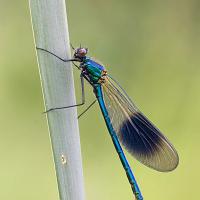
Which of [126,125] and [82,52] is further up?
[82,52]

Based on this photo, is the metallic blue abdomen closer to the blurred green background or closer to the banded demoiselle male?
the banded demoiselle male

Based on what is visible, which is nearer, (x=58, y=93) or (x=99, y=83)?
(x=58, y=93)

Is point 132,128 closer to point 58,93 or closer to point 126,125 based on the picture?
point 126,125

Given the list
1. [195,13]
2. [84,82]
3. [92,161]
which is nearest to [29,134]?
[92,161]

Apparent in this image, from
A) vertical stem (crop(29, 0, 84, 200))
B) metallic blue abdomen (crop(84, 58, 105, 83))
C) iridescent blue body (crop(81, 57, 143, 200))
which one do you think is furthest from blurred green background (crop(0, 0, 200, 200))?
vertical stem (crop(29, 0, 84, 200))

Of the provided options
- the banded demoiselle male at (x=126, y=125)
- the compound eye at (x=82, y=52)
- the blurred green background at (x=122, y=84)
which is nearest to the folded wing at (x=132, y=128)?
the banded demoiselle male at (x=126, y=125)

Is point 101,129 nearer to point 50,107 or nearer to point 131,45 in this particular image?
point 131,45

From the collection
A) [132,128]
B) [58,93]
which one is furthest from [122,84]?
[58,93]
